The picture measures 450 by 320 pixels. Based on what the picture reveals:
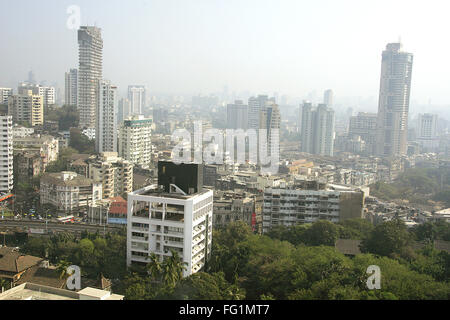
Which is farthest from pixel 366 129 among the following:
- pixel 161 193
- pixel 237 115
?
pixel 161 193

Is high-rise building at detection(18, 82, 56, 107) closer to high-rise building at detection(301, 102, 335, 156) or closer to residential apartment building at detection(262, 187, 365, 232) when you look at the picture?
high-rise building at detection(301, 102, 335, 156)

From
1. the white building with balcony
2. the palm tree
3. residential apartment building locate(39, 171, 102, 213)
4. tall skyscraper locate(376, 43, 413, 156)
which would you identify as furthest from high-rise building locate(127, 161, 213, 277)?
tall skyscraper locate(376, 43, 413, 156)

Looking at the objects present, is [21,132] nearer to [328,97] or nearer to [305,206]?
[305,206]

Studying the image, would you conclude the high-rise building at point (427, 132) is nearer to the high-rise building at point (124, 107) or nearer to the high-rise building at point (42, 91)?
→ the high-rise building at point (124, 107)

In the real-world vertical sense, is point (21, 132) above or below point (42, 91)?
below
